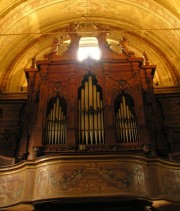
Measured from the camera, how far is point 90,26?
12.8m

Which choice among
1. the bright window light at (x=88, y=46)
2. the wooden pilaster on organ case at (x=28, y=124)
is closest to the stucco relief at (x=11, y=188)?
the wooden pilaster on organ case at (x=28, y=124)

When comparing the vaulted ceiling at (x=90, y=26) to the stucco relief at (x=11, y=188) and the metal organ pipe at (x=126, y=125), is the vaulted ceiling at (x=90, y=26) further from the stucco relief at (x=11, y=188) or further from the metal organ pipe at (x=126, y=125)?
the stucco relief at (x=11, y=188)

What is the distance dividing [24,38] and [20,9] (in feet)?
4.69

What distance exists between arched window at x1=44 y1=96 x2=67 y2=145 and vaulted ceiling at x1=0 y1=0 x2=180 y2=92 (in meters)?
3.06

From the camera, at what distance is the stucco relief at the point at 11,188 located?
717 cm

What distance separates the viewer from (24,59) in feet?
40.4

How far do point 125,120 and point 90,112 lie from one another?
984mm

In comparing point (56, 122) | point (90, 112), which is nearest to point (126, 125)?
point (90, 112)

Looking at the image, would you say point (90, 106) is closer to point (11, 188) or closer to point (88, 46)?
point (11, 188)

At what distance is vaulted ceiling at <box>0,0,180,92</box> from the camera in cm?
1108

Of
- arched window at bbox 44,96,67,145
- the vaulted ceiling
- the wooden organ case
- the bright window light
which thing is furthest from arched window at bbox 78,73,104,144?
the bright window light

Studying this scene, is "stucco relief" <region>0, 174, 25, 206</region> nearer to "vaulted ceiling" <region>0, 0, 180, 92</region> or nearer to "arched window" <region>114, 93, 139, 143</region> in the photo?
"arched window" <region>114, 93, 139, 143</region>

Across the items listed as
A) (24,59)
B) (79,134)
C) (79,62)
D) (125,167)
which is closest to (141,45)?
(79,62)

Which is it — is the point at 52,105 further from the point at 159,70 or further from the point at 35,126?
the point at 159,70
